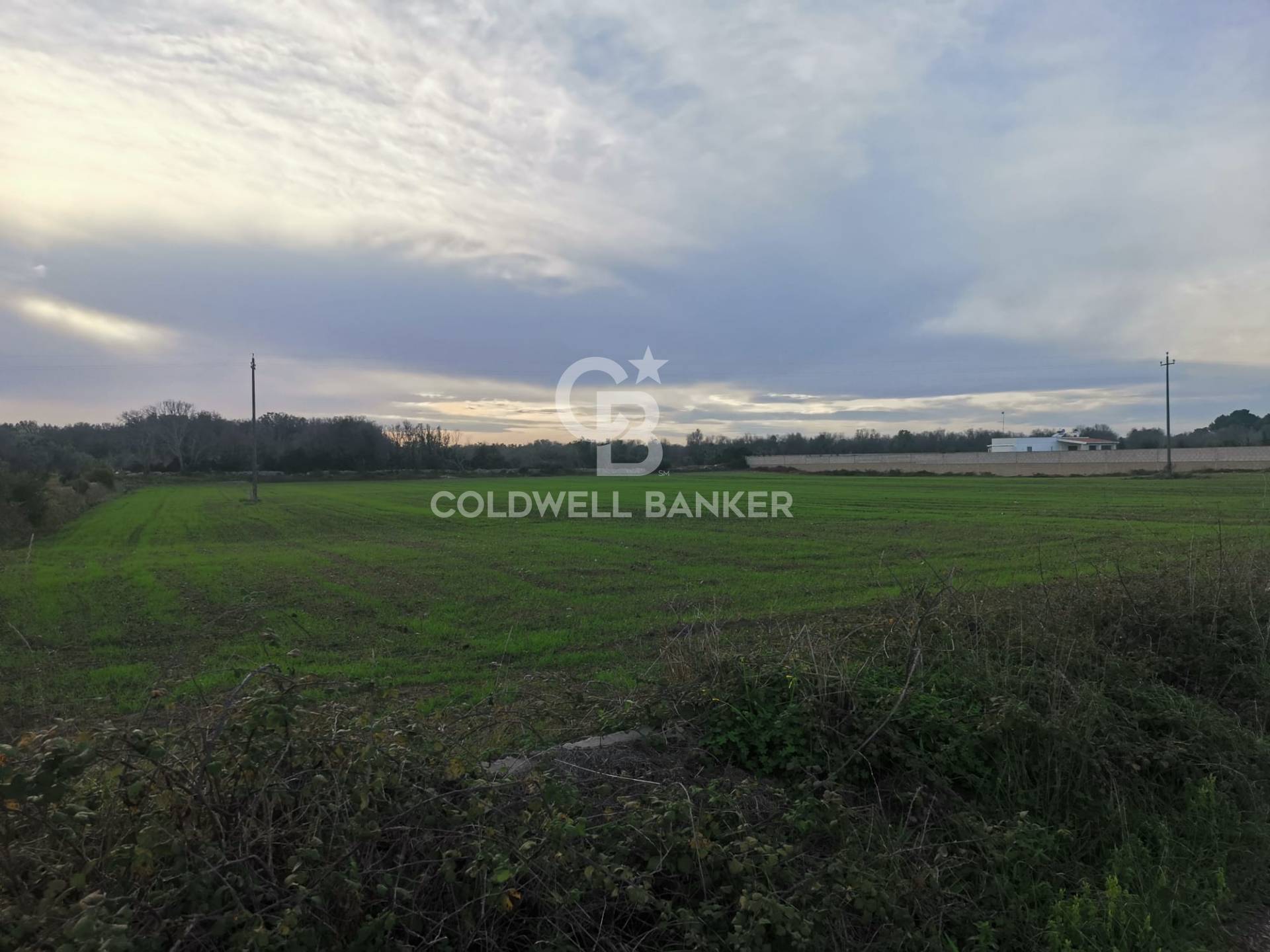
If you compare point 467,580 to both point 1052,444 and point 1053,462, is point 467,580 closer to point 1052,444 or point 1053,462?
point 1053,462

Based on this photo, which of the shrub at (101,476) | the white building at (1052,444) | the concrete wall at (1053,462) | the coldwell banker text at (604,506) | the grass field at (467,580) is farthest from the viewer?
the white building at (1052,444)

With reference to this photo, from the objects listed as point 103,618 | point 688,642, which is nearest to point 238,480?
point 103,618

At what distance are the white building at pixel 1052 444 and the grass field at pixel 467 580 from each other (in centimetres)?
8825

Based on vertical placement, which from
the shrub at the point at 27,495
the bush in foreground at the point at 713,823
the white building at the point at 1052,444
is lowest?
the bush in foreground at the point at 713,823

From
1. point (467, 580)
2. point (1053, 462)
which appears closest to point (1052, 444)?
point (1053, 462)

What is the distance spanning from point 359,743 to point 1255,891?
4501 mm

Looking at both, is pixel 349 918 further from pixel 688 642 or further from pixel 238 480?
pixel 238 480

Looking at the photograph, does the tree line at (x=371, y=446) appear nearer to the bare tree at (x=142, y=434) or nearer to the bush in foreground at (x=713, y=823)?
the bare tree at (x=142, y=434)

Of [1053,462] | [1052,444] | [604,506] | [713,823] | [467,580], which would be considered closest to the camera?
[713,823]

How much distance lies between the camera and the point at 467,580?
14.3 m

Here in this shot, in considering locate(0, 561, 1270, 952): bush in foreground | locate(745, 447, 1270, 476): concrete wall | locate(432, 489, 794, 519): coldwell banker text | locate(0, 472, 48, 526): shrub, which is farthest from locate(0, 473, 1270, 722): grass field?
locate(745, 447, 1270, 476): concrete wall

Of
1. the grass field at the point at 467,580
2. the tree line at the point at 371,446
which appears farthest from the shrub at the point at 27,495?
the tree line at the point at 371,446

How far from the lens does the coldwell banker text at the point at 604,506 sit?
31.6 meters

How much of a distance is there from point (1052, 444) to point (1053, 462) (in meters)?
39.0
